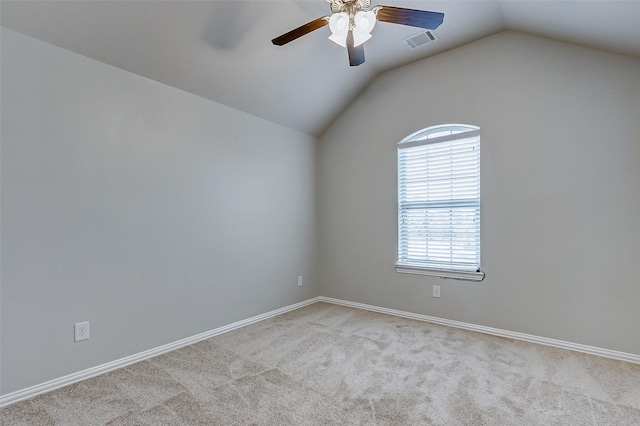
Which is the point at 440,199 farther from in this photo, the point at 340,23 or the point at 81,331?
the point at 81,331

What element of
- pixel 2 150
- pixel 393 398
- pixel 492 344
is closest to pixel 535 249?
pixel 492 344

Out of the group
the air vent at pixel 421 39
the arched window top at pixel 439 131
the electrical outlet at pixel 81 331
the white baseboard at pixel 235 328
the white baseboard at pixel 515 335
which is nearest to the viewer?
the white baseboard at pixel 235 328

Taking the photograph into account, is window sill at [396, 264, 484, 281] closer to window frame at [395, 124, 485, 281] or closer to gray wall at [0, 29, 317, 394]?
window frame at [395, 124, 485, 281]

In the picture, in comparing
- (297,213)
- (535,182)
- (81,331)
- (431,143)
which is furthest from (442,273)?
(81,331)

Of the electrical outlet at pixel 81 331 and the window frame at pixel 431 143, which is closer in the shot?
the electrical outlet at pixel 81 331

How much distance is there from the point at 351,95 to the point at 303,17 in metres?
1.35

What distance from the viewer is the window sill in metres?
3.15

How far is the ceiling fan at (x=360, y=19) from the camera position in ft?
6.00

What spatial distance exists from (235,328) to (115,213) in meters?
1.59

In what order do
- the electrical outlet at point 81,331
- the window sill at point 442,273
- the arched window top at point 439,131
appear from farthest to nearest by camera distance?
the arched window top at point 439,131 → the window sill at point 442,273 → the electrical outlet at point 81,331

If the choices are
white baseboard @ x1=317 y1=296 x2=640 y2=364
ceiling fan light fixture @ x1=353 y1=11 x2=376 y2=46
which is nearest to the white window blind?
white baseboard @ x1=317 y1=296 x2=640 y2=364

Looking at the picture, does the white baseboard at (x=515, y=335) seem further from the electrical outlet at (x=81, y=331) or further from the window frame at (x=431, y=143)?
the electrical outlet at (x=81, y=331)

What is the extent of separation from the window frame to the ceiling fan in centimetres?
159

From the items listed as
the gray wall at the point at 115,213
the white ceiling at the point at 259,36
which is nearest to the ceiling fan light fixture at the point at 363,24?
the white ceiling at the point at 259,36
